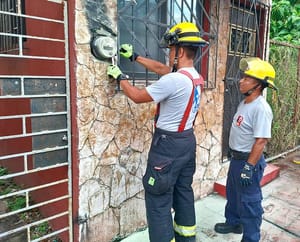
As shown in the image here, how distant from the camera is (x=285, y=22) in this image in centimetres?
831

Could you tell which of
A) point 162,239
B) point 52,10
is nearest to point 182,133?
point 162,239

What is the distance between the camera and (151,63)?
279 centimetres

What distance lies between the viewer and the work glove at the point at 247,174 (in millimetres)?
2684

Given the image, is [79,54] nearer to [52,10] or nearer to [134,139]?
[52,10]

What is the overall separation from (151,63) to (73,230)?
5.60ft

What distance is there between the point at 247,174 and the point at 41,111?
195 cm

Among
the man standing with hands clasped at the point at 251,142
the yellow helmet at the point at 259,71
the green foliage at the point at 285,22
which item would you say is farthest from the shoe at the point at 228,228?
the green foliage at the point at 285,22

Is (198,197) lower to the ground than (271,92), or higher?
lower

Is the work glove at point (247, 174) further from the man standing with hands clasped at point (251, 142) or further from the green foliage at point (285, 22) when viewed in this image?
the green foliage at point (285, 22)

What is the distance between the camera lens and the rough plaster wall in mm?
2520

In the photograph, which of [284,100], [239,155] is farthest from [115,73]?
[284,100]

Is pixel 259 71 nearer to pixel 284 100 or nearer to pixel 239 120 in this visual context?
pixel 239 120

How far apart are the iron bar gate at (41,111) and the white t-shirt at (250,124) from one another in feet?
5.43

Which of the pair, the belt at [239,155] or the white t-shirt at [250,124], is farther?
the belt at [239,155]
